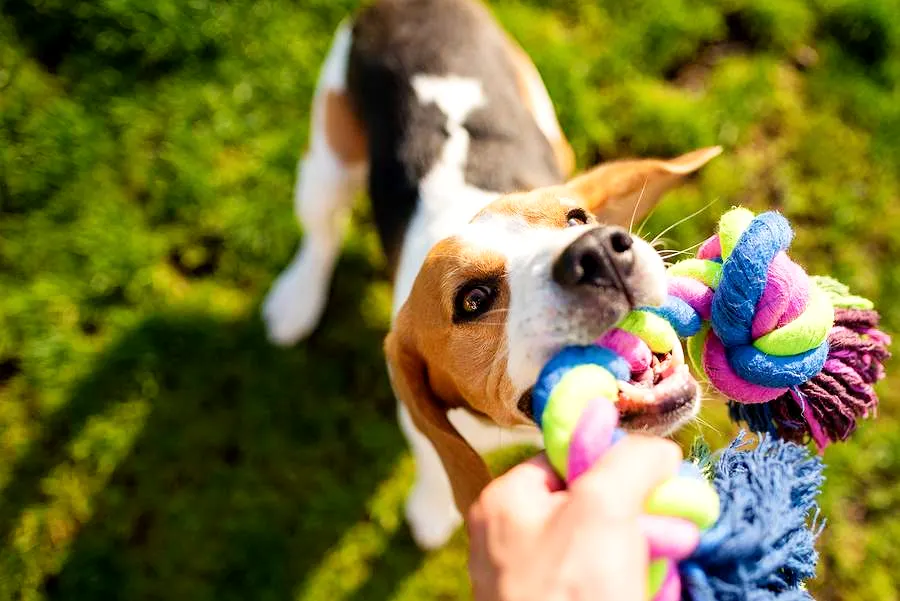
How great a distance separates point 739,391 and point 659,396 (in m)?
0.23

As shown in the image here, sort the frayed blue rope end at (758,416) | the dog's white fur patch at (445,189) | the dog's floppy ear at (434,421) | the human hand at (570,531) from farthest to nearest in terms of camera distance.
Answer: the dog's white fur patch at (445,189)
the dog's floppy ear at (434,421)
the frayed blue rope end at (758,416)
the human hand at (570,531)

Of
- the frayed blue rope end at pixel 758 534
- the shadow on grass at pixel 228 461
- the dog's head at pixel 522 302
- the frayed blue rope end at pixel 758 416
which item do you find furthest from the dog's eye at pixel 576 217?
the shadow on grass at pixel 228 461

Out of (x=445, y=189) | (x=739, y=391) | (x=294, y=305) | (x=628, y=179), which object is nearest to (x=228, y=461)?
(x=294, y=305)

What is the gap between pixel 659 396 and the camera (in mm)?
1936

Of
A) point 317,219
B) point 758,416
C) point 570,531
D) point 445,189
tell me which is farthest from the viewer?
point 317,219

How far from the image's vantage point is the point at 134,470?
4.12m

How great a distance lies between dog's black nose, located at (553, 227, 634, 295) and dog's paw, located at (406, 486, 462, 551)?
2.01 meters

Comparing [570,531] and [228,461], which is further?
[228,461]

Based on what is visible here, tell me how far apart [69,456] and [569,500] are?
142 inches

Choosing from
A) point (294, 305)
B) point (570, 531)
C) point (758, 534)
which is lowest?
point (294, 305)

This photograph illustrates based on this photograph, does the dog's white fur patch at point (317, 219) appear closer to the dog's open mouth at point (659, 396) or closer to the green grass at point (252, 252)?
the green grass at point (252, 252)

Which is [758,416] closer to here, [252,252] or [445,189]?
[445,189]

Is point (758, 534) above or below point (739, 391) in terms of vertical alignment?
above

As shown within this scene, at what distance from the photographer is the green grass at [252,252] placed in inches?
155
